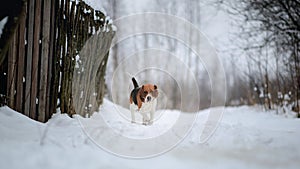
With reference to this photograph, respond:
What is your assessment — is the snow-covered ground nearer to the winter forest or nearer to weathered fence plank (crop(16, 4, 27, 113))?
the winter forest

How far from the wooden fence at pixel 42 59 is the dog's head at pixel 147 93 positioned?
1.03m

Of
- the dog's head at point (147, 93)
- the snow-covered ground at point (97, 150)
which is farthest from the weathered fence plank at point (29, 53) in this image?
the dog's head at point (147, 93)

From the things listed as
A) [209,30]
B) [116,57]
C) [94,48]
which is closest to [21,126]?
[94,48]

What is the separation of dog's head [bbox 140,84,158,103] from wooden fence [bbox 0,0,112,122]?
103cm

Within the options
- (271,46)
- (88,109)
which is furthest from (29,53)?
(271,46)

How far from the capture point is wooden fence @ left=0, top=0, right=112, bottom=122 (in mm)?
3061

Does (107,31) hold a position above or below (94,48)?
above

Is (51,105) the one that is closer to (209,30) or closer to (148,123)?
(148,123)

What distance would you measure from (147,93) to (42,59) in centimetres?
157

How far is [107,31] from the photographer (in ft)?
17.1

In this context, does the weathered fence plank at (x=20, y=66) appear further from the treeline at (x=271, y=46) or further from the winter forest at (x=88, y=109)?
the treeline at (x=271, y=46)

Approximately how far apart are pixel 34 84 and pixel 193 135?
2.10 meters

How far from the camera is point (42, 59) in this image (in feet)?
11.0

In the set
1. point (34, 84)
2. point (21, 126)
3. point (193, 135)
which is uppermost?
point (34, 84)
